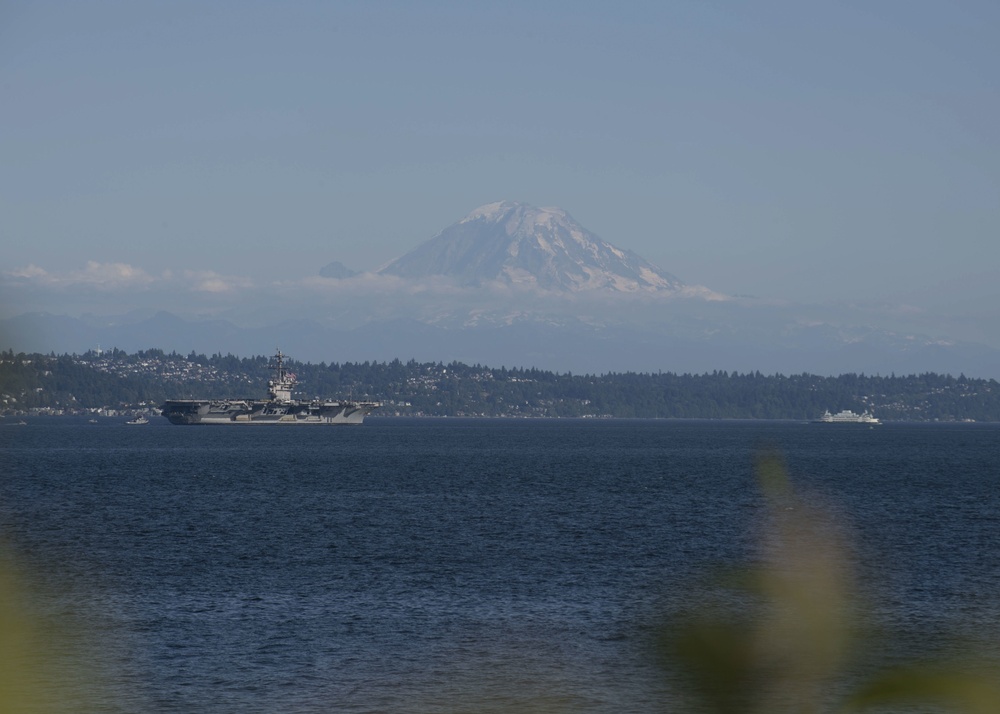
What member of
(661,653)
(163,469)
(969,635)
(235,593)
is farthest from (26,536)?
(163,469)

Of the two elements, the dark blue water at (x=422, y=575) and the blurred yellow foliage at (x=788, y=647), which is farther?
the dark blue water at (x=422, y=575)

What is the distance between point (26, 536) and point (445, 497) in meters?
35.4

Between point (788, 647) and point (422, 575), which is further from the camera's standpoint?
point (422, 575)

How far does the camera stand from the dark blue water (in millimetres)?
30828

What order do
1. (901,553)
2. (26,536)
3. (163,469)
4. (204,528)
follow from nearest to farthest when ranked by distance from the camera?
(901,553) → (26,536) → (204,528) → (163,469)

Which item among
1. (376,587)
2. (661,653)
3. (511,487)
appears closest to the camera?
(661,653)

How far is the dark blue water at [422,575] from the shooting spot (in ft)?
101

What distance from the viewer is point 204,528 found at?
227ft

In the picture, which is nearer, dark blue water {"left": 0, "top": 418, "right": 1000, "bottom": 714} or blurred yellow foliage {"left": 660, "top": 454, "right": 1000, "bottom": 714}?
blurred yellow foliage {"left": 660, "top": 454, "right": 1000, "bottom": 714}

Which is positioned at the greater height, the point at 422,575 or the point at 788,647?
the point at 788,647

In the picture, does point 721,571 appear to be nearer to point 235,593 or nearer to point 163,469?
point 235,593

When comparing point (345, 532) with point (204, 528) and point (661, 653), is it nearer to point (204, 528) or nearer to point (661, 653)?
point (204, 528)

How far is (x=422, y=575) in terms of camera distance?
49.6 m

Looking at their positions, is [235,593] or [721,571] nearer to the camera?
[235,593]
